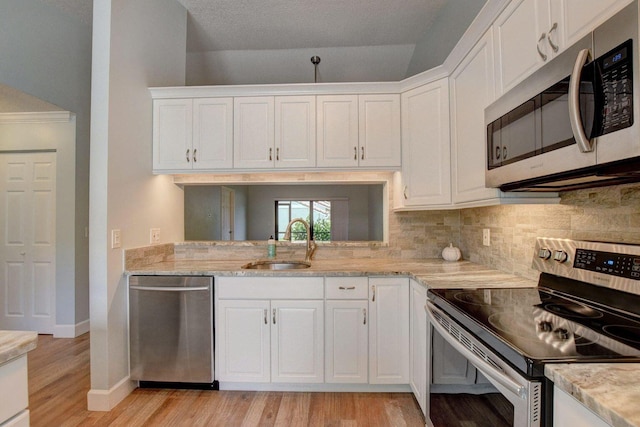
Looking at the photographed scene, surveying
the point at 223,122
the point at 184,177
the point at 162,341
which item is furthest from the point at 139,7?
the point at 162,341

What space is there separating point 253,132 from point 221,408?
198 cm

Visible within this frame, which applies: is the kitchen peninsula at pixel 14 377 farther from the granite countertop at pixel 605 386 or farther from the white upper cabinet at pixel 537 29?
the white upper cabinet at pixel 537 29

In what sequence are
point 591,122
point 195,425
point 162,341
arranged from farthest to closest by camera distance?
1. point 162,341
2. point 195,425
3. point 591,122

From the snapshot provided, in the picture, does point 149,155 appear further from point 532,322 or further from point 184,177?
point 532,322

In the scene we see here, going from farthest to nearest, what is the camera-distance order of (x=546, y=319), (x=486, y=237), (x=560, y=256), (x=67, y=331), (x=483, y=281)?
(x=67, y=331) → (x=486, y=237) → (x=483, y=281) → (x=560, y=256) → (x=546, y=319)

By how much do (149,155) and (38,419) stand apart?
187 cm

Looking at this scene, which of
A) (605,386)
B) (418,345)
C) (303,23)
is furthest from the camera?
(303,23)

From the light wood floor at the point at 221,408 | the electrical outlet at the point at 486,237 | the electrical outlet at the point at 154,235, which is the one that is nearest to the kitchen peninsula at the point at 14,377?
the light wood floor at the point at 221,408

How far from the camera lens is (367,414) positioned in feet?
6.49

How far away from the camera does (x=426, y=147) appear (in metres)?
2.33

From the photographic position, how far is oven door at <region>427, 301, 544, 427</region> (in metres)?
0.84

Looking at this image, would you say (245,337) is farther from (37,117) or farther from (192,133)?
(37,117)

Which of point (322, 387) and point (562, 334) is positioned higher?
point (562, 334)

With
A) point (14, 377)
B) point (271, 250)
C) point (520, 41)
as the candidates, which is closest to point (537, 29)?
point (520, 41)
